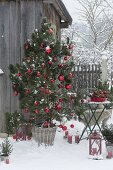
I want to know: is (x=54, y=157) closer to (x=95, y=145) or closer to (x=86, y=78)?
(x=95, y=145)

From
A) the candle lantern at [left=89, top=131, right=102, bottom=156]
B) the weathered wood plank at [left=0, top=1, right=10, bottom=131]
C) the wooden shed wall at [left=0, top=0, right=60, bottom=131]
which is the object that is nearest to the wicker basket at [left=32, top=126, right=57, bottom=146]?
the candle lantern at [left=89, top=131, right=102, bottom=156]

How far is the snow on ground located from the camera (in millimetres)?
7114

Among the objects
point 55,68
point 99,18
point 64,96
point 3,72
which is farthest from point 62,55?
point 99,18

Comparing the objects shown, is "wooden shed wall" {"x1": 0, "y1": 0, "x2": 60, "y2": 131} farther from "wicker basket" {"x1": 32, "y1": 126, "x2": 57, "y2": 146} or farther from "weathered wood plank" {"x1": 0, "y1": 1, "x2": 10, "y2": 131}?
"wicker basket" {"x1": 32, "y1": 126, "x2": 57, "y2": 146}

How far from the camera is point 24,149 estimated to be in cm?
841

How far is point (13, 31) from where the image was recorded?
31.5ft

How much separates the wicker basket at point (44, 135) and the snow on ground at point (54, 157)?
126 mm

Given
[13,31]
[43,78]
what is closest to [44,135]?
[43,78]

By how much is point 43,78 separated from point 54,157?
1688 mm

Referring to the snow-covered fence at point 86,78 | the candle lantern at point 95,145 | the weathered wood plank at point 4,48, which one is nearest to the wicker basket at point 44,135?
the candle lantern at point 95,145

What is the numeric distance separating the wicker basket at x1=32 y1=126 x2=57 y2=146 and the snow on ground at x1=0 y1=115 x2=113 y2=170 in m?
0.13

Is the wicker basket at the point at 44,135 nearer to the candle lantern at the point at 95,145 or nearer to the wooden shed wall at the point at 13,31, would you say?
the candle lantern at the point at 95,145

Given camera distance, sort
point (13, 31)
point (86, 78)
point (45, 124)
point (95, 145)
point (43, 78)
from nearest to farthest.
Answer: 1. point (95, 145)
2. point (43, 78)
3. point (45, 124)
4. point (13, 31)
5. point (86, 78)

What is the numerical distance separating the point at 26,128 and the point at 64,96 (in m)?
1.29
